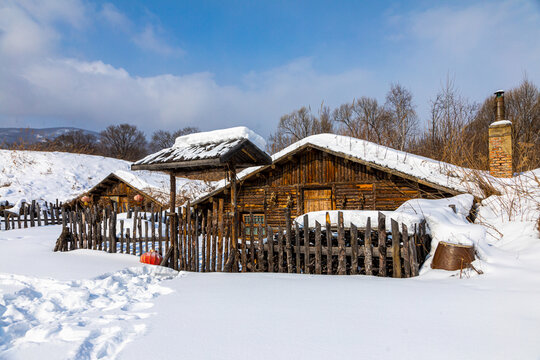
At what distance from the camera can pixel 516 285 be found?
11.5 ft

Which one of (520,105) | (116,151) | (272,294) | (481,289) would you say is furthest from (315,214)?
(116,151)

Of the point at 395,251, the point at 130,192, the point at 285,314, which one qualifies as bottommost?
the point at 285,314

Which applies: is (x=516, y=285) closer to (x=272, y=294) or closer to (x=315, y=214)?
(x=272, y=294)

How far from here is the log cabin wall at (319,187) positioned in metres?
11.9

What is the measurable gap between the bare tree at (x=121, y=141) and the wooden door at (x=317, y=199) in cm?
4829

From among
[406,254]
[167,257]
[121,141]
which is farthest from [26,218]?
[121,141]

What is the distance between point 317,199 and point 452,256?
8965 millimetres

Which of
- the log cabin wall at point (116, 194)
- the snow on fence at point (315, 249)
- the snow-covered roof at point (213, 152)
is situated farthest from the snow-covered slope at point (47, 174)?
the snow on fence at point (315, 249)

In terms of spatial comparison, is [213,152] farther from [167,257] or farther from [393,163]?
[393,163]

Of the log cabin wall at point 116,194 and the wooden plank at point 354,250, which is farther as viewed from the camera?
the log cabin wall at point 116,194

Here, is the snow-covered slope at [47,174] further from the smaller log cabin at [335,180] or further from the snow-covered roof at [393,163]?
the snow-covered roof at [393,163]

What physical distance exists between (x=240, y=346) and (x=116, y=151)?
60751 millimetres

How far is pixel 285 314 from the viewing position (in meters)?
3.02

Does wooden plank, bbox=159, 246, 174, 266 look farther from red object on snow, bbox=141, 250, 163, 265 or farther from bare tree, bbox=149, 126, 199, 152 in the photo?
bare tree, bbox=149, 126, 199, 152
